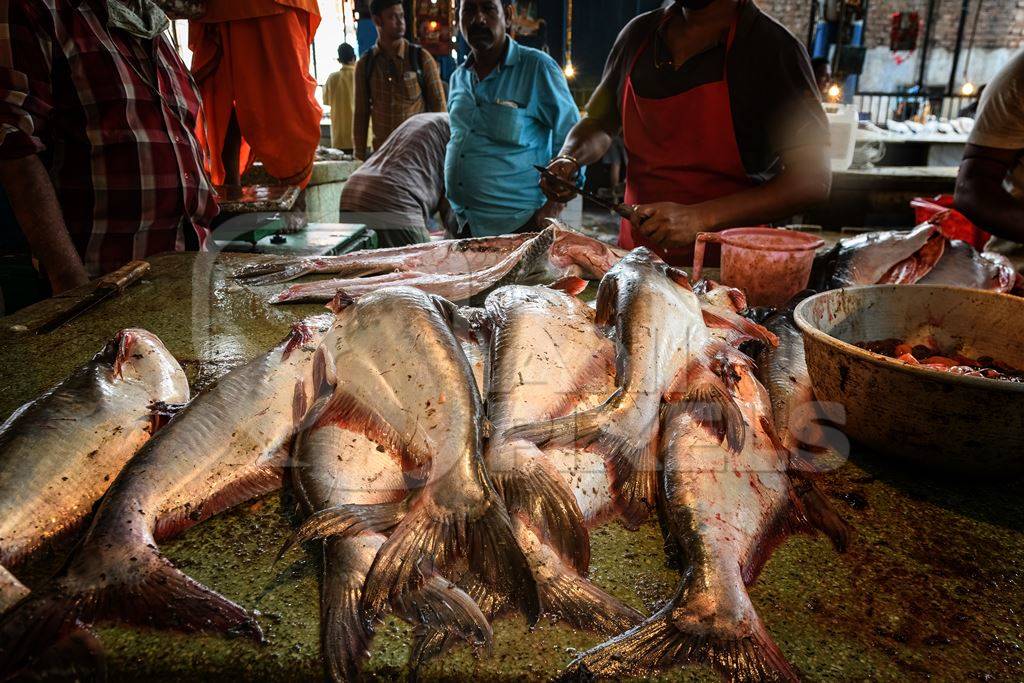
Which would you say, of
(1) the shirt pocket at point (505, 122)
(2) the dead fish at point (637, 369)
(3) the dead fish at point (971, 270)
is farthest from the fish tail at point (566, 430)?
(1) the shirt pocket at point (505, 122)

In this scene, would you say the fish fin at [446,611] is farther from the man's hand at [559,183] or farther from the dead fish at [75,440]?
the man's hand at [559,183]

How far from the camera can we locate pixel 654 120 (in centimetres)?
332

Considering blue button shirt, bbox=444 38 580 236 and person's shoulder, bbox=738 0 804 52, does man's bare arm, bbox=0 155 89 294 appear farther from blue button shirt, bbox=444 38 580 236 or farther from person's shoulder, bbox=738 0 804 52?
person's shoulder, bbox=738 0 804 52

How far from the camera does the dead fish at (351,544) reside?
3.29 ft

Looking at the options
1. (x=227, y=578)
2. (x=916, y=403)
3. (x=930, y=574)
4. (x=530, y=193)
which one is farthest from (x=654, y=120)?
(x=227, y=578)

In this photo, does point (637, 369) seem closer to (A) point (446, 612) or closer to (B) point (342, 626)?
(A) point (446, 612)

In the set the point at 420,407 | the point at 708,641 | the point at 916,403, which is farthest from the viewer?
the point at 420,407

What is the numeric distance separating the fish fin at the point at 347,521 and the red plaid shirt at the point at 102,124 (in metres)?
2.43

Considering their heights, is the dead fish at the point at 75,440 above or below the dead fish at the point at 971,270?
below

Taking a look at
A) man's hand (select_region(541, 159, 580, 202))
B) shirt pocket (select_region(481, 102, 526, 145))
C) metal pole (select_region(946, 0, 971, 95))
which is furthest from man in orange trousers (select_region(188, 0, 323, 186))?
metal pole (select_region(946, 0, 971, 95))

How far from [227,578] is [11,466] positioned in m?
0.56

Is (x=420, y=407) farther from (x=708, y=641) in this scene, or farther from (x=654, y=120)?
(x=654, y=120)

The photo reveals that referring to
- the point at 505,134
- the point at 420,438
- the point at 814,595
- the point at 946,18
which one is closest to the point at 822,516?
the point at 814,595

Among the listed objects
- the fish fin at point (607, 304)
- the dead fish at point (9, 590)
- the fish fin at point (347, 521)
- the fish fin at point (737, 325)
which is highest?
the fish fin at point (607, 304)
